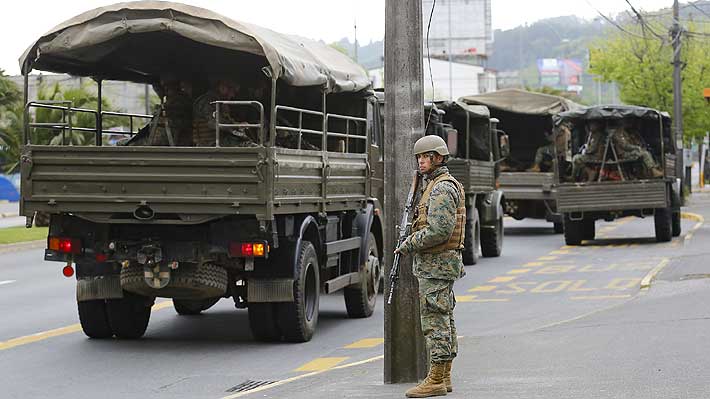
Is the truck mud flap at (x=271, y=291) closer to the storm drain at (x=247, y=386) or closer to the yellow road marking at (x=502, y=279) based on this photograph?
the storm drain at (x=247, y=386)

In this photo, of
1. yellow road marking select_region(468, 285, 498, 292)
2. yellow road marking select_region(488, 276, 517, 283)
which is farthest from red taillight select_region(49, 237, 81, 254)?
yellow road marking select_region(488, 276, 517, 283)

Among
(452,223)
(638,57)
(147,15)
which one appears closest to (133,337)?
(147,15)

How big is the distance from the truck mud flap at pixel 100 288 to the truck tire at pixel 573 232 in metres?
15.6

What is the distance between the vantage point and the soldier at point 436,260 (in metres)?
8.45

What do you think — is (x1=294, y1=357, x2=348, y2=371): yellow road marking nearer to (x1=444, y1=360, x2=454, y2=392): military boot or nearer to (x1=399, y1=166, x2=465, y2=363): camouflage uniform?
(x1=444, y1=360, x2=454, y2=392): military boot

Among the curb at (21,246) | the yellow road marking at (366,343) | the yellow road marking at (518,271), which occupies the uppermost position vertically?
the curb at (21,246)

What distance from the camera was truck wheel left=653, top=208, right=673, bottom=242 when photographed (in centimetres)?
2580

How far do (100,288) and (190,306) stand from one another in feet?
8.66

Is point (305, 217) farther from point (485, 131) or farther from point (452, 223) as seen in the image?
point (485, 131)

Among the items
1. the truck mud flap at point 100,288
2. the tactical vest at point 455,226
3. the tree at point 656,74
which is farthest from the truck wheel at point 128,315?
the tree at point 656,74

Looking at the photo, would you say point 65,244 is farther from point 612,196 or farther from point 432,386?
point 612,196

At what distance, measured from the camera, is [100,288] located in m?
12.3

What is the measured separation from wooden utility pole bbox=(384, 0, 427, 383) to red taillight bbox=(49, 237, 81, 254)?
13.4 feet

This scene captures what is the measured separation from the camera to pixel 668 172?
26422 mm
